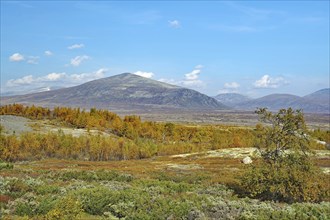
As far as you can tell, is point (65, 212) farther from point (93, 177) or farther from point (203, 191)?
point (93, 177)

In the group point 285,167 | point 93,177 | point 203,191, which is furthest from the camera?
point 93,177

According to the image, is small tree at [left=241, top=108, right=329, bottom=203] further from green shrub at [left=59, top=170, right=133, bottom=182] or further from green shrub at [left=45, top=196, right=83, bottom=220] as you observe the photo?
green shrub at [left=45, top=196, right=83, bottom=220]

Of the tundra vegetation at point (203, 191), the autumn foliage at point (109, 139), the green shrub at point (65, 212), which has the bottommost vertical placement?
the autumn foliage at point (109, 139)

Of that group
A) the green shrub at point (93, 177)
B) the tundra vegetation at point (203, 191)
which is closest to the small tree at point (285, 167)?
the tundra vegetation at point (203, 191)

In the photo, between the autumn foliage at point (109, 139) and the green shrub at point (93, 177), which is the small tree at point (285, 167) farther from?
the autumn foliage at point (109, 139)

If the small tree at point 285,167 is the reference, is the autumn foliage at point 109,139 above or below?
below

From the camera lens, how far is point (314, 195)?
94.5ft

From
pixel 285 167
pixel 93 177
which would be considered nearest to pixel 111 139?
pixel 93 177

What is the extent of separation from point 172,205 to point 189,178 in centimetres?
2021

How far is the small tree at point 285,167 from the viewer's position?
2902cm

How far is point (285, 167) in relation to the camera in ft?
98.6

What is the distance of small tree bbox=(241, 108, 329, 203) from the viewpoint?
29016 mm

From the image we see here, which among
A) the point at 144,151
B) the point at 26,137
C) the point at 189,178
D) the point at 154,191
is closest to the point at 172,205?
the point at 154,191

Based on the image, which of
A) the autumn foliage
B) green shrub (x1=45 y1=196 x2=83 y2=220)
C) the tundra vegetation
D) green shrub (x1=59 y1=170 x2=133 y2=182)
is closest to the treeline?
the autumn foliage
